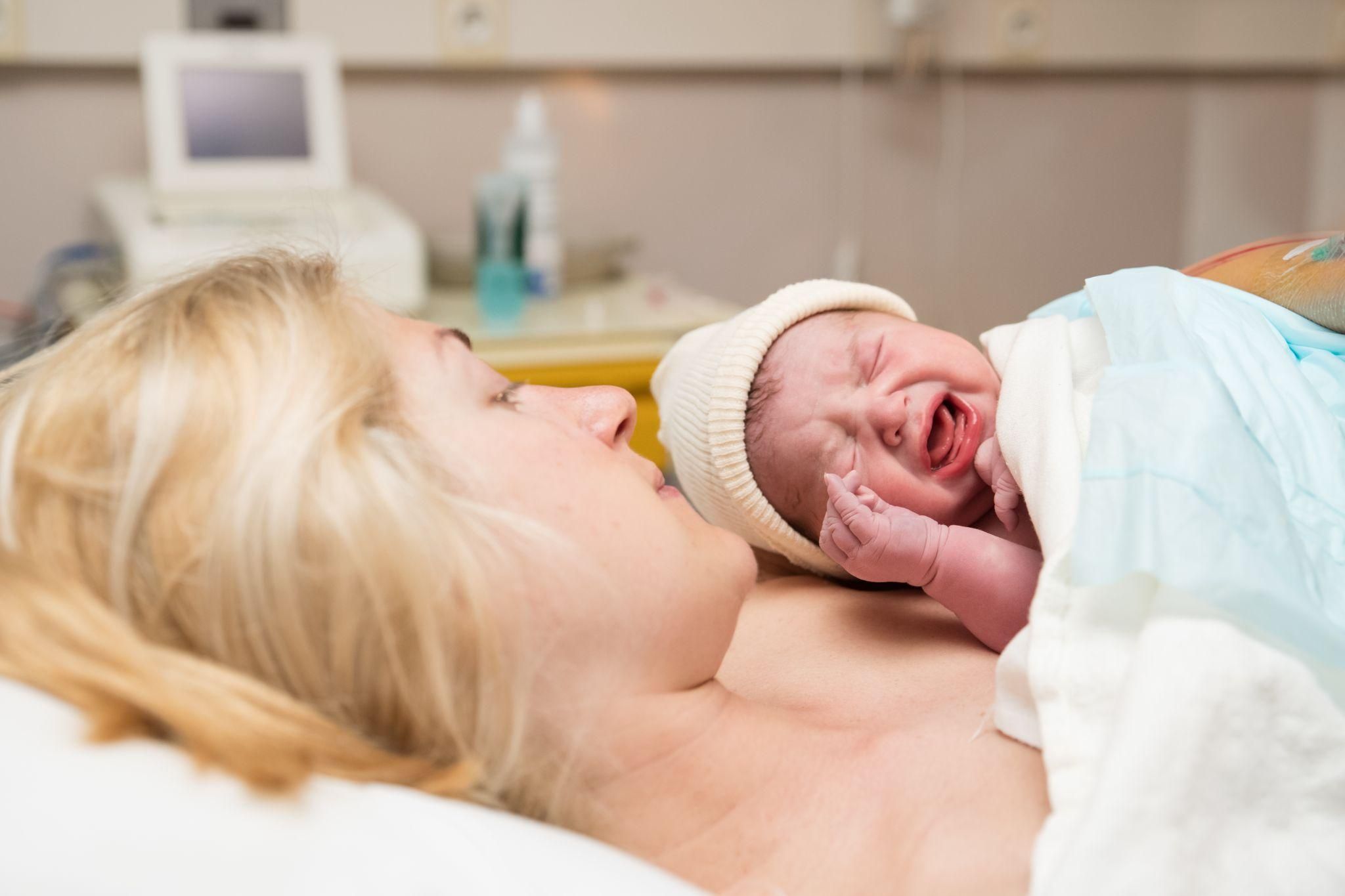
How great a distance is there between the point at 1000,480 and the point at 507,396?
0.42 meters

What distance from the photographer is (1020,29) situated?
2.58 metres

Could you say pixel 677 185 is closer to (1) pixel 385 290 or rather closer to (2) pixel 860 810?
(1) pixel 385 290

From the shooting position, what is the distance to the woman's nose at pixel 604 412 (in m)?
0.83

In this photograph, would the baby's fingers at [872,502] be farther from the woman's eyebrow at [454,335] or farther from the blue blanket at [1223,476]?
the woman's eyebrow at [454,335]

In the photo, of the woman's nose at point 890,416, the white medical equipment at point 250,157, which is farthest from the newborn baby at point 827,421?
the white medical equipment at point 250,157

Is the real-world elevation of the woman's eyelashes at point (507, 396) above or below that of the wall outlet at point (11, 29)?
below

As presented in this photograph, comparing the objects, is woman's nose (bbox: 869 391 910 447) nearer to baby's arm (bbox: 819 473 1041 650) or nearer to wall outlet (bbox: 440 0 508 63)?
baby's arm (bbox: 819 473 1041 650)

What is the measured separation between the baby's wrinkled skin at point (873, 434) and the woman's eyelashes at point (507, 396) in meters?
0.28

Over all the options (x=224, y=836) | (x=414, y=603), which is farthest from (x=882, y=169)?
(x=224, y=836)

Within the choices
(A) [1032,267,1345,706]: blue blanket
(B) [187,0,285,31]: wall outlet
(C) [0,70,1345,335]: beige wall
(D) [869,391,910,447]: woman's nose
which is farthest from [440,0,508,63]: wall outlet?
(A) [1032,267,1345,706]: blue blanket

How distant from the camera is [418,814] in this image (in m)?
0.61

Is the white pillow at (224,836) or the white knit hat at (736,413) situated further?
the white knit hat at (736,413)

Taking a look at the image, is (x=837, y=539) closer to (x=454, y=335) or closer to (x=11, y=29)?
(x=454, y=335)

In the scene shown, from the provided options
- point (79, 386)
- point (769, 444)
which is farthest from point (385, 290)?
point (79, 386)
